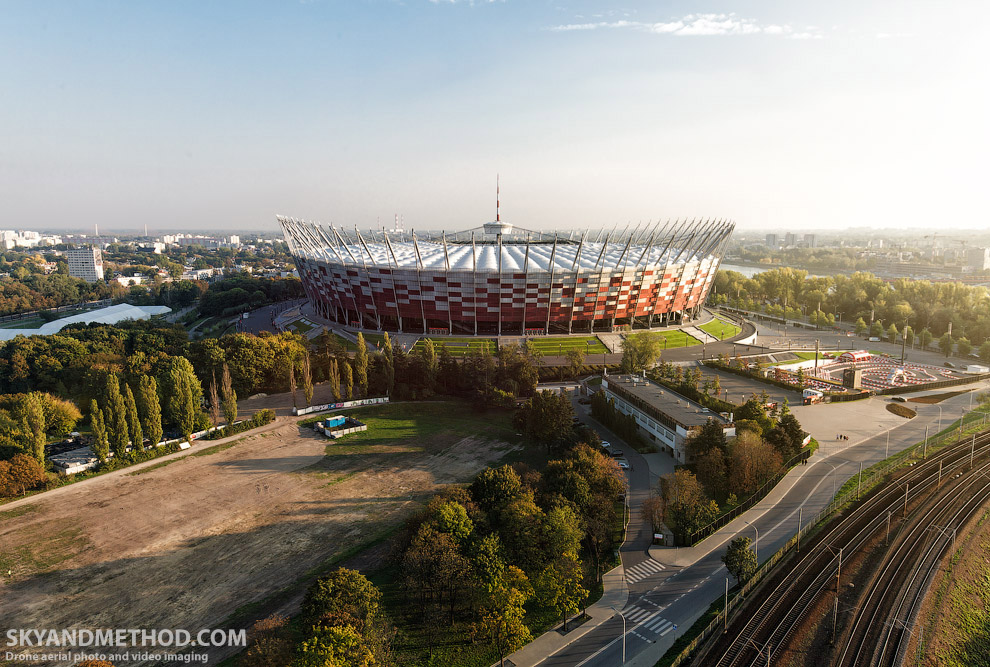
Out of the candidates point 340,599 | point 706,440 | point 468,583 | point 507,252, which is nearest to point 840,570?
point 706,440

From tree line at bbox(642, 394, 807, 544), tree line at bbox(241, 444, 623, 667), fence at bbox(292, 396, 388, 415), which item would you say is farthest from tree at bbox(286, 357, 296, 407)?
tree line at bbox(642, 394, 807, 544)

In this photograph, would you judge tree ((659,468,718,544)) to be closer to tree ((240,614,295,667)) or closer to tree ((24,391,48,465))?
tree ((240,614,295,667))

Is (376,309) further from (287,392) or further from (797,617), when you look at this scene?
(797,617)

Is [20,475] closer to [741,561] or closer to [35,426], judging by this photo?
[35,426]

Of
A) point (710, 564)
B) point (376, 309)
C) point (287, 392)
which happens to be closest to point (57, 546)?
point (287, 392)

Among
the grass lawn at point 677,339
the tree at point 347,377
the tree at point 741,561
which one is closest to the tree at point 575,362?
the grass lawn at point 677,339

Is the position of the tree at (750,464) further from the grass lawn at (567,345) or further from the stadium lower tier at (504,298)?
the stadium lower tier at (504,298)
